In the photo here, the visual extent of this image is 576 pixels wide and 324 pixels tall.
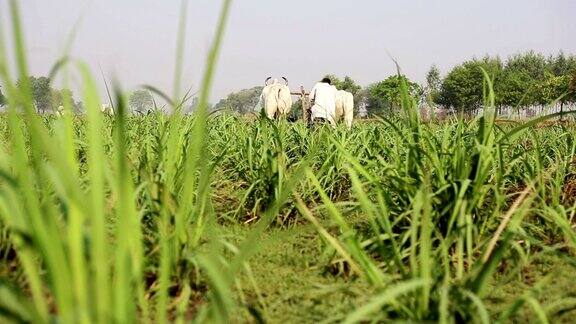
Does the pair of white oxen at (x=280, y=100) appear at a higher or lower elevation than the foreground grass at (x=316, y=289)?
higher

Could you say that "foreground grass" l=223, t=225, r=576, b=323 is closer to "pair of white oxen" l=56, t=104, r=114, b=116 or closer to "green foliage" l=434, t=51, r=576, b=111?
"pair of white oxen" l=56, t=104, r=114, b=116

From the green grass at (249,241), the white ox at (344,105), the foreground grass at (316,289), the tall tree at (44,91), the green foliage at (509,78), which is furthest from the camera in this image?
the green foliage at (509,78)

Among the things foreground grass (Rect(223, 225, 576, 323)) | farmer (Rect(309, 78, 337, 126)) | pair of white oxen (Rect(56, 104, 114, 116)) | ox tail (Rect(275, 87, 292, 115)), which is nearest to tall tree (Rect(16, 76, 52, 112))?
pair of white oxen (Rect(56, 104, 114, 116))

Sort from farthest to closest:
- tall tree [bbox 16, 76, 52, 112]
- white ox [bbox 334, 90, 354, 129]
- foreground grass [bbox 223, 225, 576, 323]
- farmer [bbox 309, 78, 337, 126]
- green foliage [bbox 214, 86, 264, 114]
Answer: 1. white ox [bbox 334, 90, 354, 129]
2. farmer [bbox 309, 78, 337, 126]
3. green foliage [bbox 214, 86, 264, 114]
4. foreground grass [bbox 223, 225, 576, 323]
5. tall tree [bbox 16, 76, 52, 112]

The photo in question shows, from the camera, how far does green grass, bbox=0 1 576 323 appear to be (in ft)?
2.63

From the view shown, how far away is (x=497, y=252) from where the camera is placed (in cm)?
120

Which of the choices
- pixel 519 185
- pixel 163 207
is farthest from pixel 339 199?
pixel 163 207

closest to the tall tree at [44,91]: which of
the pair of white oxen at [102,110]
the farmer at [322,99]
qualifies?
the pair of white oxen at [102,110]

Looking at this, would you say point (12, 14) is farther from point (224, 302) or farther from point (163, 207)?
point (163, 207)

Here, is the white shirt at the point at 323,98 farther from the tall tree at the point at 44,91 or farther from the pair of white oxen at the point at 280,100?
the tall tree at the point at 44,91

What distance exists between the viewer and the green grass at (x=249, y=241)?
80cm

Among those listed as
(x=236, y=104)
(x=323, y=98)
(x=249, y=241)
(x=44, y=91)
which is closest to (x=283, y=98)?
(x=323, y=98)

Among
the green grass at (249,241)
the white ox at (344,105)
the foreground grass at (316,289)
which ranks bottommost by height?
the foreground grass at (316,289)

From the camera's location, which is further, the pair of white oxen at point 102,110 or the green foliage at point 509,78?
the green foliage at point 509,78
